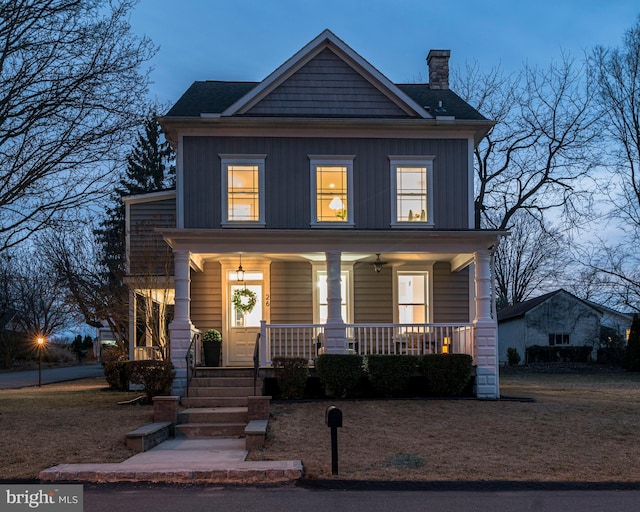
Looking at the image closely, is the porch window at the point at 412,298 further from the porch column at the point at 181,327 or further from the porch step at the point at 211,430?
the porch step at the point at 211,430

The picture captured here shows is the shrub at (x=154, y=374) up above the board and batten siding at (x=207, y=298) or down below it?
below

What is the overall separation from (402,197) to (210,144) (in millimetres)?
4837

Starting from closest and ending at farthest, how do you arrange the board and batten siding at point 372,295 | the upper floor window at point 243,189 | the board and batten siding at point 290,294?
the upper floor window at point 243,189
the board and batten siding at point 290,294
the board and batten siding at point 372,295

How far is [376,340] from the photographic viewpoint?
1636 cm

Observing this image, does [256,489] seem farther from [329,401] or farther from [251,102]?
[251,102]

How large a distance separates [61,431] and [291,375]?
16.4 feet

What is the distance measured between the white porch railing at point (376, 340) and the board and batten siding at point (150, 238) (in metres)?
3.79

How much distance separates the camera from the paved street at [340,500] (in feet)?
23.9

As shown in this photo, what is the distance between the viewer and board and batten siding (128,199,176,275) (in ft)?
61.6

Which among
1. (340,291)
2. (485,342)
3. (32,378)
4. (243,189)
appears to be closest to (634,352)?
(485,342)

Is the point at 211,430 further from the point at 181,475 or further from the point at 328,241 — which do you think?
the point at 328,241

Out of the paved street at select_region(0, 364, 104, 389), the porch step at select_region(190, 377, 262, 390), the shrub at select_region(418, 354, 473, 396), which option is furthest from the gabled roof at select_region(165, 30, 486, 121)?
the paved street at select_region(0, 364, 104, 389)

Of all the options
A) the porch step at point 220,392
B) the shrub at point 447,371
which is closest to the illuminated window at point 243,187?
the porch step at point 220,392

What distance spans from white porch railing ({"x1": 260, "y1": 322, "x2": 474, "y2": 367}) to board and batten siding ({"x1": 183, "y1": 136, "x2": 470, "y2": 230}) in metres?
2.51
